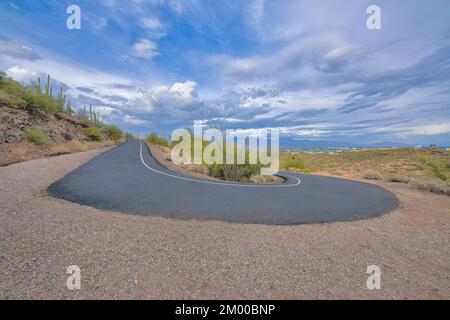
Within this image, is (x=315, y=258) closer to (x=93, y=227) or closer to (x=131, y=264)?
(x=131, y=264)

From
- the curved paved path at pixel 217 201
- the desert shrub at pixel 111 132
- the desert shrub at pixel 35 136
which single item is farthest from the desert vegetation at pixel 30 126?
the desert shrub at pixel 111 132

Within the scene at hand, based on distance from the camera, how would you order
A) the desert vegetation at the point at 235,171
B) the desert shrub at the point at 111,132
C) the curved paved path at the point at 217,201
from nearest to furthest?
the curved paved path at the point at 217,201, the desert vegetation at the point at 235,171, the desert shrub at the point at 111,132

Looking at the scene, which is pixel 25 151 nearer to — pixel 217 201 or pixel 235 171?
pixel 235 171

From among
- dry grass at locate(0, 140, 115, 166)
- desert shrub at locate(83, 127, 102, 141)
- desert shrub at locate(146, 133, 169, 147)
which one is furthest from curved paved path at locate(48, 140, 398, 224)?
desert shrub at locate(146, 133, 169, 147)

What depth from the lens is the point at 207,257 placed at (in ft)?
12.0

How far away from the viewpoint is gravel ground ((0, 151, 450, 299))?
286 cm

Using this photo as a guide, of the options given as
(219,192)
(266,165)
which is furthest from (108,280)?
(266,165)

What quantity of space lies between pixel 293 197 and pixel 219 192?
2.79 m

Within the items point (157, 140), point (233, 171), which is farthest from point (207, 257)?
point (157, 140)

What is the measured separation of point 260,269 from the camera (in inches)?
132

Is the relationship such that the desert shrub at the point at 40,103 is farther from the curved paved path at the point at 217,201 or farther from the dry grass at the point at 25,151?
the curved paved path at the point at 217,201

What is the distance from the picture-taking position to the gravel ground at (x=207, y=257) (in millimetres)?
2855

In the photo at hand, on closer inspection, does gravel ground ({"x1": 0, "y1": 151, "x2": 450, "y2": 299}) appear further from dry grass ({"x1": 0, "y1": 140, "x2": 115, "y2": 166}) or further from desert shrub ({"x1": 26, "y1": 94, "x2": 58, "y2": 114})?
desert shrub ({"x1": 26, "y1": 94, "x2": 58, "y2": 114})

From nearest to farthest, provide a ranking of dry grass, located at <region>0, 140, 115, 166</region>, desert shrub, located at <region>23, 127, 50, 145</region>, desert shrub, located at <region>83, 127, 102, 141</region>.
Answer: dry grass, located at <region>0, 140, 115, 166</region> → desert shrub, located at <region>23, 127, 50, 145</region> → desert shrub, located at <region>83, 127, 102, 141</region>
